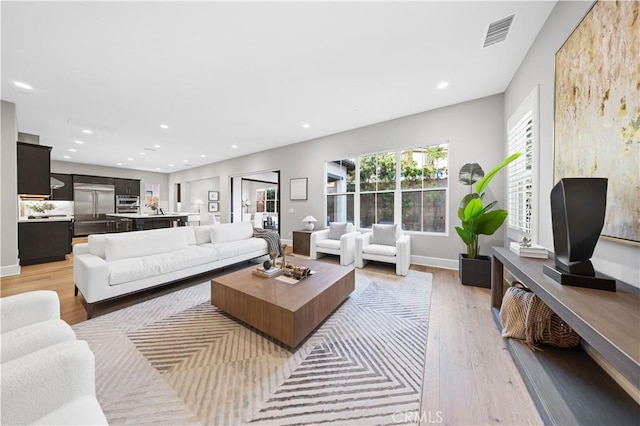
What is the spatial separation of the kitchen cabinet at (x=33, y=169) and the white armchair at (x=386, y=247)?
601cm

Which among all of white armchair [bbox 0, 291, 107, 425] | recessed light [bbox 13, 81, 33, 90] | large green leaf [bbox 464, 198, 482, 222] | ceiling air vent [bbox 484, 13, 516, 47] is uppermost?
ceiling air vent [bbox 484, 13, 516, 47]

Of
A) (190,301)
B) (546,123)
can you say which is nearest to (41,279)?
(190,301)

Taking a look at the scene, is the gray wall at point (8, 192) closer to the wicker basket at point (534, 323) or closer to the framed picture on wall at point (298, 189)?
the framed picture on wall at point (298, 189)

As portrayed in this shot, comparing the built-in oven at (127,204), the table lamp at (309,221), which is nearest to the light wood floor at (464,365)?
Answer: the table lamp at (309,221)

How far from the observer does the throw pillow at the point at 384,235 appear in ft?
13.7

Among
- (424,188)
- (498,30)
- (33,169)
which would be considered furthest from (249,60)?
(33,169)

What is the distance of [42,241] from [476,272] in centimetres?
767

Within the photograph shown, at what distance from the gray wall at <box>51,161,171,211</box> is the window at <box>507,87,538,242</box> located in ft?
40.1

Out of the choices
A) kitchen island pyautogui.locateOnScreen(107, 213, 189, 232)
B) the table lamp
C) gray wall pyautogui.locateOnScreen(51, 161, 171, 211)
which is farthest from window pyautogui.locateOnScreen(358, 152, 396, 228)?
gray wall pyautogui.locateOnScreen(51, 161, 171, 211)

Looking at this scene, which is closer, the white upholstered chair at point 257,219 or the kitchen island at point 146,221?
the kitchen island at point 146,221

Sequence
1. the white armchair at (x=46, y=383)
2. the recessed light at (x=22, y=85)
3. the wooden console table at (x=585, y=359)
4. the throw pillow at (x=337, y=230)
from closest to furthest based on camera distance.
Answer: the white armchair at (x=46, y=383) → the wooden console table at (x=585, y=359) → the recessed light at (x=22, y=85) → the throw pillow at (x=337, y=230)

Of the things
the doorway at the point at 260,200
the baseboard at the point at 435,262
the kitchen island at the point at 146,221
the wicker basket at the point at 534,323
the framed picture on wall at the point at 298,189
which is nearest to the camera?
the wicker basket at the point at 534,323

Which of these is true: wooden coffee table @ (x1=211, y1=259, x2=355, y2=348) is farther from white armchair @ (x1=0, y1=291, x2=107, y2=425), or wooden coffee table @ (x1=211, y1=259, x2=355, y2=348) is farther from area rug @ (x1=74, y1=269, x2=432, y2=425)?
white armchair @ (x1=0, y1=291, x2=107, y2=425)

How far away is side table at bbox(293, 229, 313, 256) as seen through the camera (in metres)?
5.01
